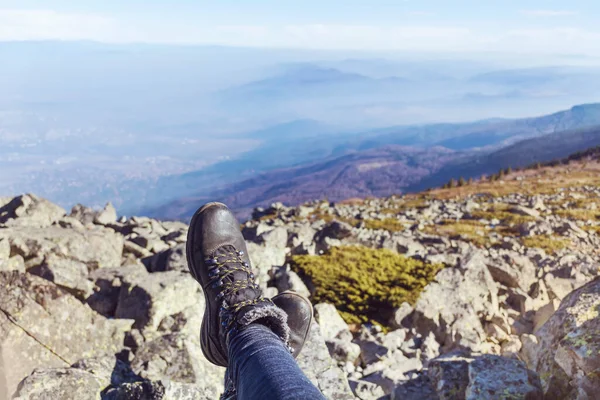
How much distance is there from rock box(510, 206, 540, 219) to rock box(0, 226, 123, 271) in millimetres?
18894

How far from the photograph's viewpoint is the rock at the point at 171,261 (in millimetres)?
7688

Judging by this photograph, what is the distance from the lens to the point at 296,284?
785cm

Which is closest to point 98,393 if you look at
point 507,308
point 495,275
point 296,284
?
point 296,284

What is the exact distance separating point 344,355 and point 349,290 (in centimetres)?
266

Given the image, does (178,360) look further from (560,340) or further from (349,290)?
(349,290)

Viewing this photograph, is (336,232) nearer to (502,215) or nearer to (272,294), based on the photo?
(272,294)

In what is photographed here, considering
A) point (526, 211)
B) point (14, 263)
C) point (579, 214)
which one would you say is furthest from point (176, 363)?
point (579, 214)

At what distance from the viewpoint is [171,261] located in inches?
307

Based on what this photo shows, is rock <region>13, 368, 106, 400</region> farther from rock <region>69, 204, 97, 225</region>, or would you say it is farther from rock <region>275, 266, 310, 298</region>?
rock <region>69, 204, 97, 225</region>

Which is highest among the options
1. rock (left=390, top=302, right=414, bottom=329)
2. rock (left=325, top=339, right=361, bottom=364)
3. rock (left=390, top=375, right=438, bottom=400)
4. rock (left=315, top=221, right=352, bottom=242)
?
rock (left=390, top=375, right=438, bottom=400)

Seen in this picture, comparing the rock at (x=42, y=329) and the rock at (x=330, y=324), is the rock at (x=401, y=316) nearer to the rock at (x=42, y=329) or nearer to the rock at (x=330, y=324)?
the rock at (x=330, y=324)

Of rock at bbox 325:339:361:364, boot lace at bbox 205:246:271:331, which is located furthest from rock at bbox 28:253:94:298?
rock at bbox 325:339:361:364

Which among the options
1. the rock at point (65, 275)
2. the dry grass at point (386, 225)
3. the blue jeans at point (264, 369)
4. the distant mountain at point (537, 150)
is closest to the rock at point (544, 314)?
the blue jeans at point (264, 369)

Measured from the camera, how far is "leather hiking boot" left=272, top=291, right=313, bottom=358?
4102 millimetres
